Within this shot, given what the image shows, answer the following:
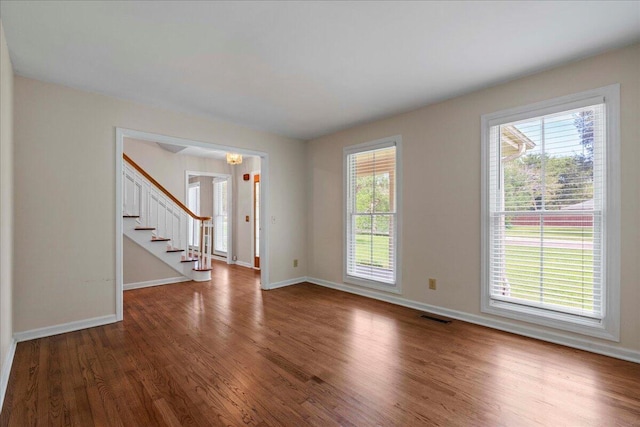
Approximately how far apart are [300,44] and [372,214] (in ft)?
8.57

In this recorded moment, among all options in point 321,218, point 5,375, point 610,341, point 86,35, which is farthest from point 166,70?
point 610,341

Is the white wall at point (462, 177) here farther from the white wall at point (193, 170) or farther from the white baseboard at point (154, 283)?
the white baseboard at point (154, 283)

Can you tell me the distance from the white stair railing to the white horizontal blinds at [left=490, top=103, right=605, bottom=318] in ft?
15.6

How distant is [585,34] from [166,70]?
11.3ft

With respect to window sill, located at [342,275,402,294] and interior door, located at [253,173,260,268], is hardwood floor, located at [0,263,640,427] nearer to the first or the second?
window sill, located at [342,275,402,294]

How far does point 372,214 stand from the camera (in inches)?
174

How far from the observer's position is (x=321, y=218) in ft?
17.1

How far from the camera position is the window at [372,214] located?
414 centimetres

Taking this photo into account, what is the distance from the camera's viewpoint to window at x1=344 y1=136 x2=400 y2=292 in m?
4.14

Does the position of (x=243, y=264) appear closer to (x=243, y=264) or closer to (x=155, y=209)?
(x=243, y=264)

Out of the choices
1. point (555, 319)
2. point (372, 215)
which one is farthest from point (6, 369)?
point (555, 319)

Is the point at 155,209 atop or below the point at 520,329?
atop

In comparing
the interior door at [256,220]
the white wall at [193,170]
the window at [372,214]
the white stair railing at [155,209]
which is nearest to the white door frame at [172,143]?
the white stair railing at [155,209]

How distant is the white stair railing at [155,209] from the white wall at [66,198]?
168 centimetres
